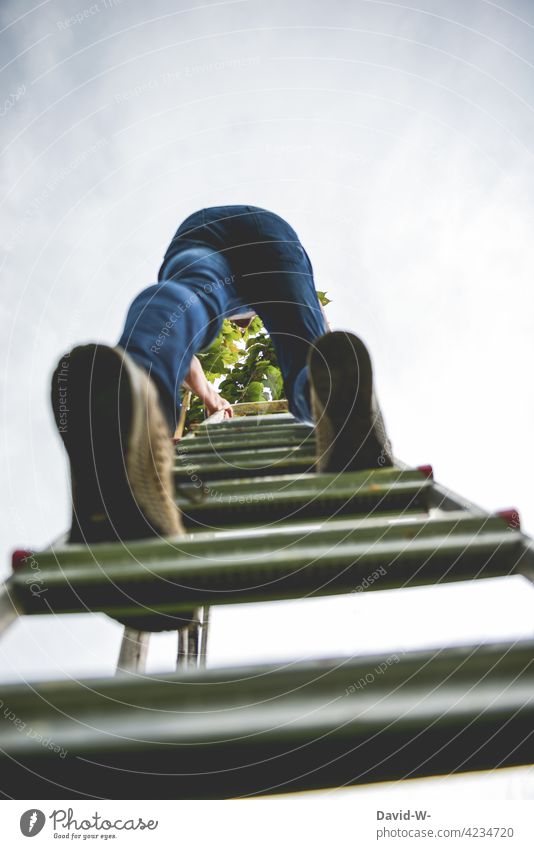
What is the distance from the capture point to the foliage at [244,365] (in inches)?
194

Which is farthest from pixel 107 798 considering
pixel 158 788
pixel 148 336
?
pixel 148 336

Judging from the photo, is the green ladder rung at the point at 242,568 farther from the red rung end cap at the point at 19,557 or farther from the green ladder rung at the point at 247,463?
the green ladder rung at the point at 247,463

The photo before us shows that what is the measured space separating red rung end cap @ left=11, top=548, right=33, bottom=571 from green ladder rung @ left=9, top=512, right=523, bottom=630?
3cm

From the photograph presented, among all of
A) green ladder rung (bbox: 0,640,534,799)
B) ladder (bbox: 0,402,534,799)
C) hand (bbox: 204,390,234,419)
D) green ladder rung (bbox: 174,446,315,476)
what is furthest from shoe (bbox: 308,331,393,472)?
hand (bbox: 204,390,234,419)

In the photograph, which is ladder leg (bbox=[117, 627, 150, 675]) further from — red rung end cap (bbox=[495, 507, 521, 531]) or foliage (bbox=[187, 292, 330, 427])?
foliage (bbox=[187, 292, 330, 427])

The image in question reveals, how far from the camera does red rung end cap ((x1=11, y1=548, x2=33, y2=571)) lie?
1.00 meters

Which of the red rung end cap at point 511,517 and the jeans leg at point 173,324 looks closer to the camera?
the red rung end cap at point 511,517

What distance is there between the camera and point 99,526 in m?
1.01

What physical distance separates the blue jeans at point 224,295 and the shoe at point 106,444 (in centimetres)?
14

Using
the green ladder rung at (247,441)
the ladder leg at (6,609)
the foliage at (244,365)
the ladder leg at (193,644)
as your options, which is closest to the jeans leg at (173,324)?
the ladder leg at (6,609)

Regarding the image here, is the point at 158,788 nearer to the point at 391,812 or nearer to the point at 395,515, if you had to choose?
the point at 391,812

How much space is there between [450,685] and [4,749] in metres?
0.53

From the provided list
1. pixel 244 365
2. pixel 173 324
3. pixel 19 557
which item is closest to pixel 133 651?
pixel 19 557

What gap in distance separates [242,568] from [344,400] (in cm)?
56
